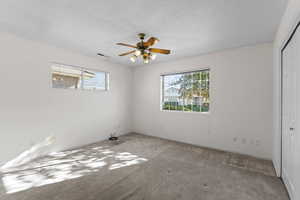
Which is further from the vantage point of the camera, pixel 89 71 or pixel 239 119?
pixel 89 71

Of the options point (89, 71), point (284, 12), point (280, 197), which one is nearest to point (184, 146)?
point (280, 197)

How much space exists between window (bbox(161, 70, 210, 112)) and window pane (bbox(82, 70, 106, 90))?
2.15m

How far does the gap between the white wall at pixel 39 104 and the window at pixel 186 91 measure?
87.3 inches

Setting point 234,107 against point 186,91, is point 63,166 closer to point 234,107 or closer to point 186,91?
point 186,91

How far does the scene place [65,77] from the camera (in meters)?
3.58

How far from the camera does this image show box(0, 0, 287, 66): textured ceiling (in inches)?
70.8

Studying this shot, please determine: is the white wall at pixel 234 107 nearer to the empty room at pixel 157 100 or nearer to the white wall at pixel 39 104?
the empty room at pixel 157 100

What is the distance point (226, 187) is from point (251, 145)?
5.59ft

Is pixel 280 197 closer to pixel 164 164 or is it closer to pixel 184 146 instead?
pixel 164 164

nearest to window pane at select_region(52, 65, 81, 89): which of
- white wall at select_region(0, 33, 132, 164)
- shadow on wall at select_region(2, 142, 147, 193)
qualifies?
white wall at select_region(0, 33, 132, 164)

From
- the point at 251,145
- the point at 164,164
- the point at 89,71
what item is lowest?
the point at 164,164

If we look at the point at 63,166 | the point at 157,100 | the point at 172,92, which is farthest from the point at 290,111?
the point at 63,166

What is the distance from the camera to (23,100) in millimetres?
2816

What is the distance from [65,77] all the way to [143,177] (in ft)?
10.7
